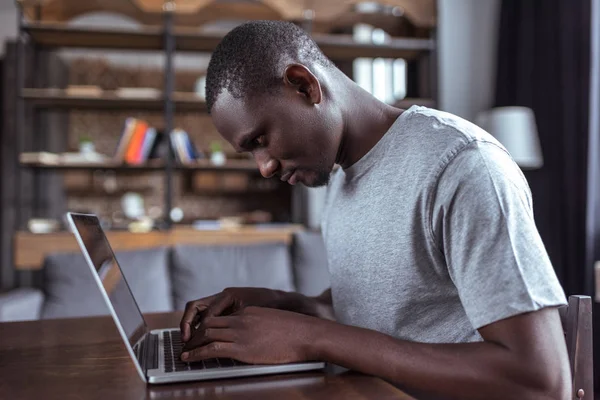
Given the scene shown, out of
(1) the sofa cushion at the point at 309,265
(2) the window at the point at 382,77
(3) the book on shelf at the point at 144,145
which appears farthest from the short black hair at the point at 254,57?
(2) the window at the point at 382,77

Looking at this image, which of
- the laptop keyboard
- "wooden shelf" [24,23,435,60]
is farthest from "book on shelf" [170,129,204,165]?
the laptop keyboard

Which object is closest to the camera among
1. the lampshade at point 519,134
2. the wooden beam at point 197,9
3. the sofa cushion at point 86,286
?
the sofa cushion at point 86,286

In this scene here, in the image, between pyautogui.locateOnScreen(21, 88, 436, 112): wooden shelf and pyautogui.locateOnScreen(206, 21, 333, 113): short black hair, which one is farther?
pyautogui.locateOnScreen(21, 88, 436, 112): wooden shelf

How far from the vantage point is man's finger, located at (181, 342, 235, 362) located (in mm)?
→ 670

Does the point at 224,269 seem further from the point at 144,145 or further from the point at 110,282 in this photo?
the point at 110,282

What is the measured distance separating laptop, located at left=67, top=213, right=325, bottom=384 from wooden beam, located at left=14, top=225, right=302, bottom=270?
231 cm

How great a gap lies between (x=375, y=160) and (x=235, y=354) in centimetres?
42

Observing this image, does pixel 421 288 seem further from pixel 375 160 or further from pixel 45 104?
pixel 45 104

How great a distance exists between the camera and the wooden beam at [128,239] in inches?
130

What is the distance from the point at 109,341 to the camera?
0.93 meters

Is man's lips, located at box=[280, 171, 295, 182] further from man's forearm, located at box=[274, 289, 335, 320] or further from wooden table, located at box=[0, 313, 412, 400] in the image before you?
wooden table, located at box=[0, 313, 412, 400]

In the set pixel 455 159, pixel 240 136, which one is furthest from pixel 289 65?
pixel 455 159

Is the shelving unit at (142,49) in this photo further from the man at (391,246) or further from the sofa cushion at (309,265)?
the man at (391,246)

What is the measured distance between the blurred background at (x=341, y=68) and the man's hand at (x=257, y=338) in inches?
69.9
